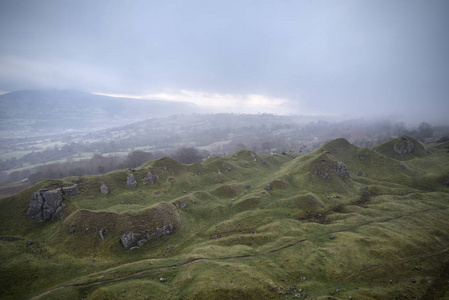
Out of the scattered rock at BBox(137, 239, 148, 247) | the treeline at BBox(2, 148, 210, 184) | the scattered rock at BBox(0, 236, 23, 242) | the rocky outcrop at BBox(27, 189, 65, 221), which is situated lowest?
the treeline at BBox(2, 148, 210, 184)

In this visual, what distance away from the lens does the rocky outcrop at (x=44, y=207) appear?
52375 millimetres

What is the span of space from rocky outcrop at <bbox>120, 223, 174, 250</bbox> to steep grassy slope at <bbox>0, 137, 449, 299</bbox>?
1014 mm

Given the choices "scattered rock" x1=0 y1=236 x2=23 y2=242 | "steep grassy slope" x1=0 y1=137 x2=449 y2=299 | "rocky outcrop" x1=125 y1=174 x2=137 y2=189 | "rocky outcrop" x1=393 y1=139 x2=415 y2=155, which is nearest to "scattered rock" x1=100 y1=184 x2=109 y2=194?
"steep grassy slope" x1=0 y1=137 x2=449 y2=299

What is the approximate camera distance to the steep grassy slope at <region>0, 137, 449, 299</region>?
1255 inches

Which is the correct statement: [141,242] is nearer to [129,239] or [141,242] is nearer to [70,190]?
[129,239]

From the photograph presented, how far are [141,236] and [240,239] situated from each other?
24305mm

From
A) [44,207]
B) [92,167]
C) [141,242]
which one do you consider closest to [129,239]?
[141,242]

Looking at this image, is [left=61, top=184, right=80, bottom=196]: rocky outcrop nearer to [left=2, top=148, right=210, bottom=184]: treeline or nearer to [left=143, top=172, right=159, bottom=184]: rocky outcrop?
[left=143, top=172, right=159, bottom=184]: rocky outcrop

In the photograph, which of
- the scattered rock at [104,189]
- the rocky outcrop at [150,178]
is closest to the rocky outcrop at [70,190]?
the scattered rock at [104,189]

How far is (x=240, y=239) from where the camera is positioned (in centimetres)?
4516

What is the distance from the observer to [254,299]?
2889 cm

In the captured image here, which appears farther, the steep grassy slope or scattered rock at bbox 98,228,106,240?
scattered rock at bbox 98,228,106,240

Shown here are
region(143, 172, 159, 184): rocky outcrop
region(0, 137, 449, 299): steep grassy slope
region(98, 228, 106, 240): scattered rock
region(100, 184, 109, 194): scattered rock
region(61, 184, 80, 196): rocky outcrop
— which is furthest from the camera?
region(143, 172, 159, 184): rocky outcrop

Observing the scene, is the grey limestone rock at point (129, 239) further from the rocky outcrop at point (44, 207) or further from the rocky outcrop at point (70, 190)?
the rocky outcrop at point (70, 190)
